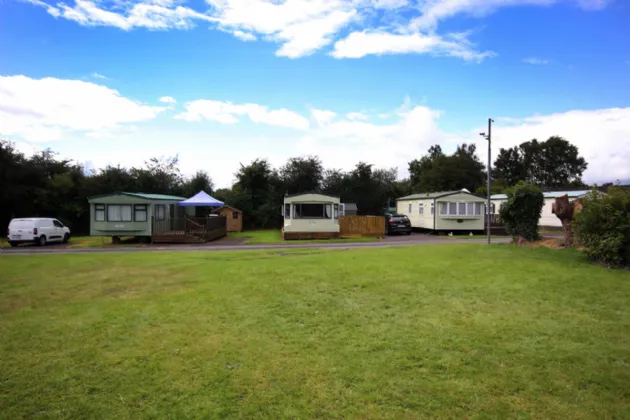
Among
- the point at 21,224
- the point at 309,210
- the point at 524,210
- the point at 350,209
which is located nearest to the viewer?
the point at 524,210

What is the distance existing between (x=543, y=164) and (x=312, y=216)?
211ft

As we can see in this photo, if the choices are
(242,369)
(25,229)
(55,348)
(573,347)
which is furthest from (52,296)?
(25,229)

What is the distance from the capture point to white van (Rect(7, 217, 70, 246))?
22.8 metres

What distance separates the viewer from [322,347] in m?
5.38

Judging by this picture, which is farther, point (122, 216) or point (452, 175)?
point (452, 175)

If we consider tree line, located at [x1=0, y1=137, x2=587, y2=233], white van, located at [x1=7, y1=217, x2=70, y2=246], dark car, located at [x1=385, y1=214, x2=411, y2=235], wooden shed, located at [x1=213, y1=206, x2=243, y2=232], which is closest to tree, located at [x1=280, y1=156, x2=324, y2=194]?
tree line, located at [x1=0, y1=137, x2=587, y2=233]

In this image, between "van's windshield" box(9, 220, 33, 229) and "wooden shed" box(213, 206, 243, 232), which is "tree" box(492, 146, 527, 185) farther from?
"van's windshield" box(9, 220, 33, 229)

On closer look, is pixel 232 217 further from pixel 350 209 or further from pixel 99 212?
pixel 99 212

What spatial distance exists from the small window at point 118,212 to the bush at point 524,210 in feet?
73.5

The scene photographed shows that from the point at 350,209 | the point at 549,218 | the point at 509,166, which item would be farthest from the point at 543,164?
the point at 350,209

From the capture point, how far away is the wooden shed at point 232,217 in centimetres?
3594

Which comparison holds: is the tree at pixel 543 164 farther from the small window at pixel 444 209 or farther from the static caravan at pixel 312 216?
the static caravan at pixel 312 216

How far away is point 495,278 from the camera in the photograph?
950 centimetres

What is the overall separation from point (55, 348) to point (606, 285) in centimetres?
1064
